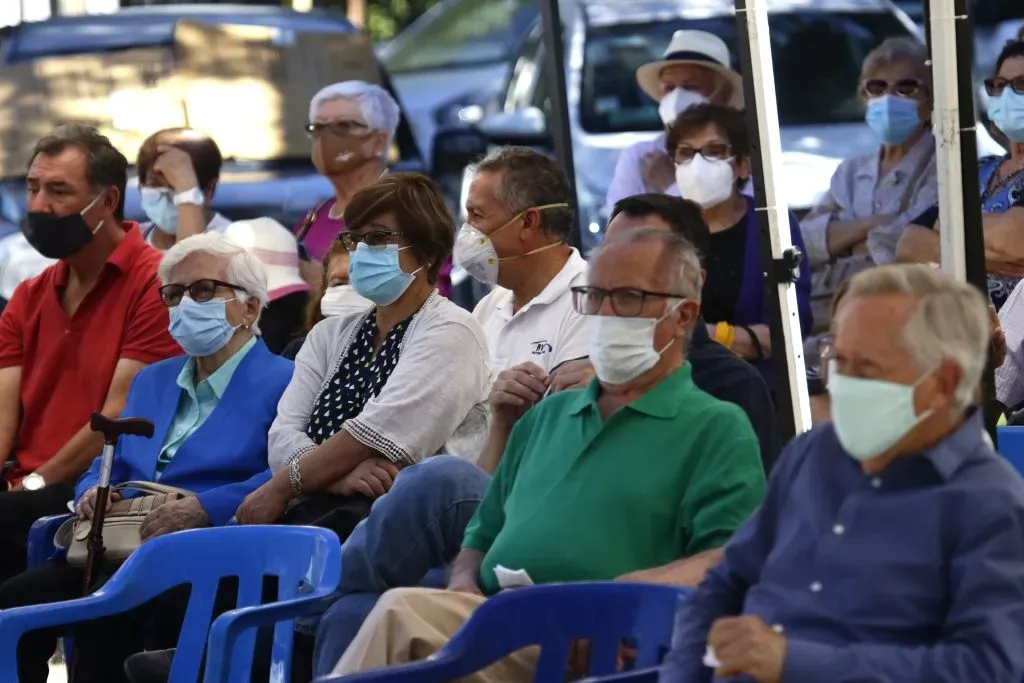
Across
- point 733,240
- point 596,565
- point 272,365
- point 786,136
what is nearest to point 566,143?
point 733,240

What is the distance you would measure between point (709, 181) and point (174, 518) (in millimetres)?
2237

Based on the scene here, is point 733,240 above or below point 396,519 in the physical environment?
above

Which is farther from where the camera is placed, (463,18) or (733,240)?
(463,18)

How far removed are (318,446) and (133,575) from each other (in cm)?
93

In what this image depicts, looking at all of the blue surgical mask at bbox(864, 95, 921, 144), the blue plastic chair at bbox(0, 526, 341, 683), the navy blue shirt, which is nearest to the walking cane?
the blue plastic chair at bbox(0, 526, 341, 683)

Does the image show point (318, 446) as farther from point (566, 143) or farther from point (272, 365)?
point (566, 143)

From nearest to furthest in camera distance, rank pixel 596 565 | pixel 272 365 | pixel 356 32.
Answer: pixel 596 565 → pixel 272 365 → pixel 356 32

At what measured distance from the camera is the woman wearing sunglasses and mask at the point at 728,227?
269 inches

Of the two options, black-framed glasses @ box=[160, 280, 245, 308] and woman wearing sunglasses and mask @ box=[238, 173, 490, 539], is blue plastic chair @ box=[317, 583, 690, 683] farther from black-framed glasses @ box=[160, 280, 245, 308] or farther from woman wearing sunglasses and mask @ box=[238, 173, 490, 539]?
black-framed glasses @ box=[160, 280, 245, 308]

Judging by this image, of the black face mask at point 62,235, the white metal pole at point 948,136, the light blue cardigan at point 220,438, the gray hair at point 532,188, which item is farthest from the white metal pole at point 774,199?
the black face mask at point 62,235

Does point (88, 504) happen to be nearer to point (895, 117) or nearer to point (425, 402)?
point (425, 402)

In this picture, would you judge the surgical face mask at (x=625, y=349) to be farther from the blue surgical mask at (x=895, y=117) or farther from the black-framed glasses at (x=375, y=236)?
the blue surgical mask at (x=895, y=117)

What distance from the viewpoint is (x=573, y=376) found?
18.2ft

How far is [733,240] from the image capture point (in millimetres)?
7059
